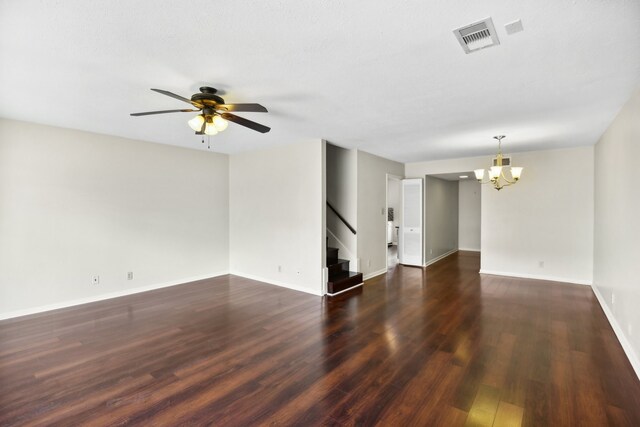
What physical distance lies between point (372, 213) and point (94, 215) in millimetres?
4674

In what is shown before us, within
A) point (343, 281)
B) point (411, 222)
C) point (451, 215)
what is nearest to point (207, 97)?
point (343, 281)

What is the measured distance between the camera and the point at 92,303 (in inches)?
173

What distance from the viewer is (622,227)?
3113 millimetres

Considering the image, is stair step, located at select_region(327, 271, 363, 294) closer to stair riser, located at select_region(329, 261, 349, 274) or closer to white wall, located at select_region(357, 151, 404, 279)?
stair riser, located at select_region(329, 261, 349, 274)

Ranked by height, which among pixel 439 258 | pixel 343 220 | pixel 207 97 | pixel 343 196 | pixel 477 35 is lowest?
pixel 439 258

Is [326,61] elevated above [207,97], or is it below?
above

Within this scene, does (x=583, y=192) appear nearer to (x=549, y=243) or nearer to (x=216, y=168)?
(x=549, y=243)

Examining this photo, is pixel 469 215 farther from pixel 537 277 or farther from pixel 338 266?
pixel 338 266

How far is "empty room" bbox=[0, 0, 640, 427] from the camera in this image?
6.48ft

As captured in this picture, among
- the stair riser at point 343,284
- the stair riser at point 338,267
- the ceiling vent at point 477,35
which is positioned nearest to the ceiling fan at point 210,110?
the ceiling vent at point 477,35

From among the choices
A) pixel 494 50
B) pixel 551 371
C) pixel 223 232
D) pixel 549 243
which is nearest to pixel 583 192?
pixel 549 243

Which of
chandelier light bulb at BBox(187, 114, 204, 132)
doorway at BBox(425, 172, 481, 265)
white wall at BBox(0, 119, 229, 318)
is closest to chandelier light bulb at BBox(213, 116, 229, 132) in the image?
chandelier light bulb at BBox(187, 114, 204, 132)

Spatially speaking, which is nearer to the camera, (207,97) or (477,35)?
(477,35)

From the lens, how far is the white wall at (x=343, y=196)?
222 inches
